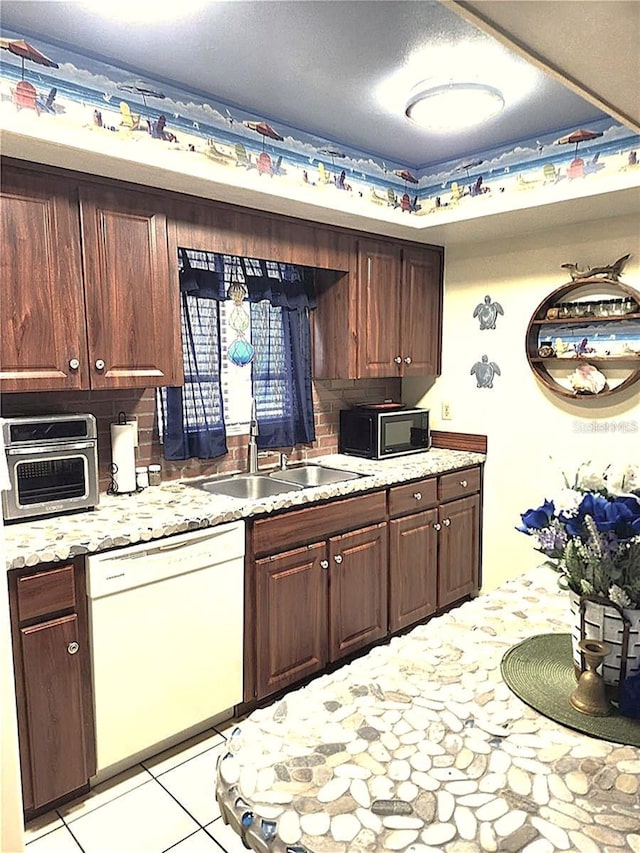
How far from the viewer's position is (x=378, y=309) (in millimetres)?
3443

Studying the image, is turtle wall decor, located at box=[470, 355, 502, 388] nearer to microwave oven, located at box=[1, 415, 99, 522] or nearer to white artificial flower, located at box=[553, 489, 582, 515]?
microwave oven, located at box=[1, 415, 99, 522]

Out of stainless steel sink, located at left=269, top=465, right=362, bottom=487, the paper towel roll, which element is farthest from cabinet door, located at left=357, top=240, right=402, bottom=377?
the paper towel roll

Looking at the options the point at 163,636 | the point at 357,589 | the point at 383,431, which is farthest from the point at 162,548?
the point at 383,431

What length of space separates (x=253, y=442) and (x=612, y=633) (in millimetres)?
2269

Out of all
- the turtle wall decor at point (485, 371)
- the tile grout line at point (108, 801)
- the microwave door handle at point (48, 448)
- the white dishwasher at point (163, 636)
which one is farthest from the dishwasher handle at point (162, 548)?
the turtle wall decor at point (485, 371)

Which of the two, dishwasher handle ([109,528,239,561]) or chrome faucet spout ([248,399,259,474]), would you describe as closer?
dishwasher handle ([109,528,239,561])

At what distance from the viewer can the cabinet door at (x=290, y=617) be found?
260 centimetres

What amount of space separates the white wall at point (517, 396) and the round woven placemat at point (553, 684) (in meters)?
1.86

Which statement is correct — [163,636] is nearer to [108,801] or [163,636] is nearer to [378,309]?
[108,801]

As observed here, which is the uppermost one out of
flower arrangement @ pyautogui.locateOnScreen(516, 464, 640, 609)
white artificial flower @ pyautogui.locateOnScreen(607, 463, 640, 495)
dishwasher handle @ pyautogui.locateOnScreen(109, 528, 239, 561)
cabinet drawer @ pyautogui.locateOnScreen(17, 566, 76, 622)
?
white artificial flower @ pyautogui.locateOnScreen(607, 463, 640, 495)

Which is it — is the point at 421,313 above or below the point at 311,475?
above

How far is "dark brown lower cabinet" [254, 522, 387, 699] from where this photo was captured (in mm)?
2613

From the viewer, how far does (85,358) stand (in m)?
2.33

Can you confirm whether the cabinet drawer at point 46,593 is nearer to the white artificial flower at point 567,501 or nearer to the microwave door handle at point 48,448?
the microwave door handle at point 48,448
